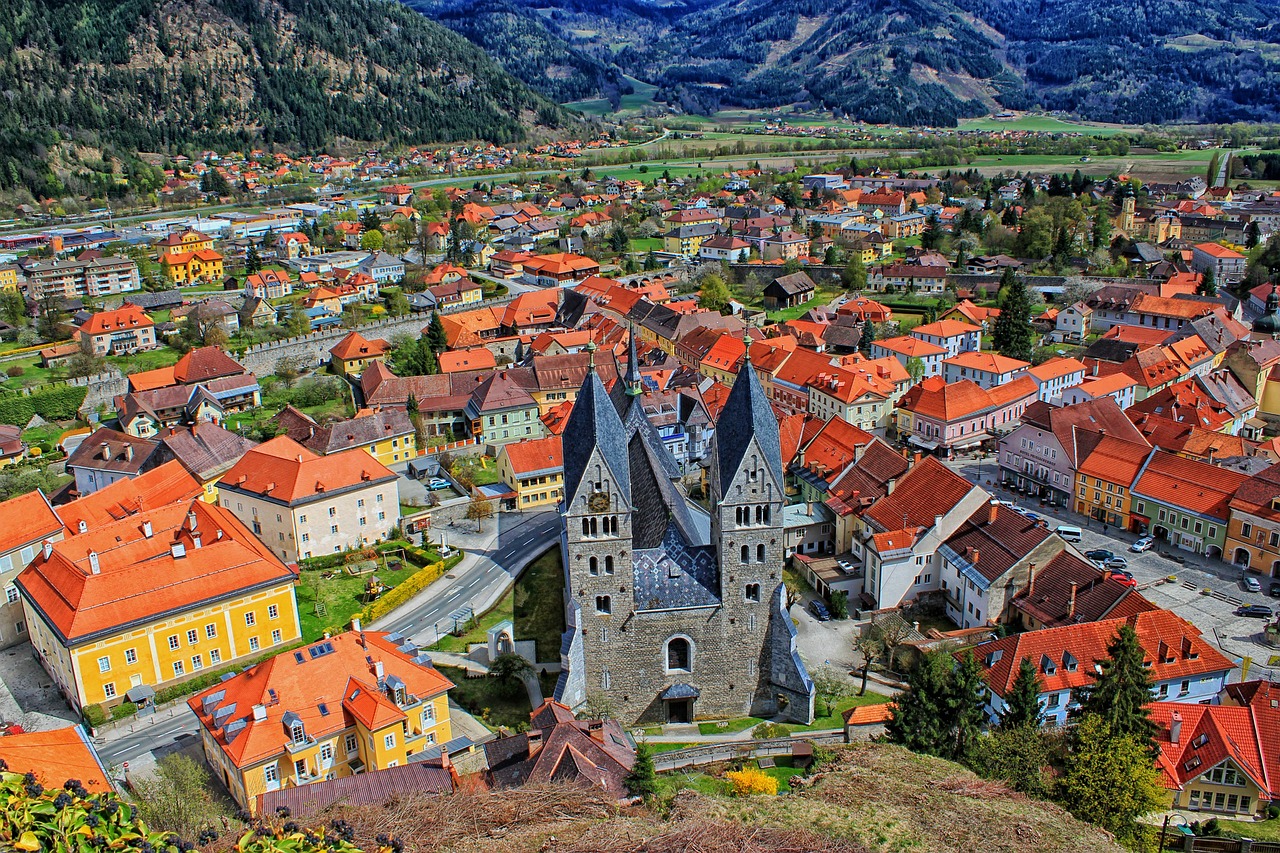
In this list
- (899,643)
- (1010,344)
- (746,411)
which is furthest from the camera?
(1010,344)

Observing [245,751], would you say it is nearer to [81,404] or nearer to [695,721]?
[695,721]

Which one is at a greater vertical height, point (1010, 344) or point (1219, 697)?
point (1010, 344)

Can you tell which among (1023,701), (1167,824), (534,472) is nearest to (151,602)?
(534,472)

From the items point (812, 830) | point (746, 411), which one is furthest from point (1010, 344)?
point (812, 830)

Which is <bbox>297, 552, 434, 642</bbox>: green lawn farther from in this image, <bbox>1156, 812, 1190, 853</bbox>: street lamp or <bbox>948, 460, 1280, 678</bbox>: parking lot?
<bbox>948, 460, 1280, 678</bbox>: parking lot

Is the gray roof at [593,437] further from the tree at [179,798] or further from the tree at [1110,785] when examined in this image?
the tree at [1110,785]

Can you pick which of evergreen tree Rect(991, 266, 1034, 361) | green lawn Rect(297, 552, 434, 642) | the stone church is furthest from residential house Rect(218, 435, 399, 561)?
evergreen tree Rect(991, 266, 1034, 361)
